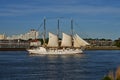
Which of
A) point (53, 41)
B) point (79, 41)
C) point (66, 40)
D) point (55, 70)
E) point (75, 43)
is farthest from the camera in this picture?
point (79, 41)

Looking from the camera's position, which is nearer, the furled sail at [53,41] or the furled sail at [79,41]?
the furled sail at [53,41]

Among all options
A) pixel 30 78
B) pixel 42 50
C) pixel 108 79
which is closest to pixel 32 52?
pixel 42 50

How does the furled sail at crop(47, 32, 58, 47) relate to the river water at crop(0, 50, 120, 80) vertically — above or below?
above

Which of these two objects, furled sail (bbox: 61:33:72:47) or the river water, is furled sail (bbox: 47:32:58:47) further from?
the river water

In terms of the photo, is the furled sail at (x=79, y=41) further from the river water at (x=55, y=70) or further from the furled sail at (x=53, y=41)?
the river water at (x=55, y=70)

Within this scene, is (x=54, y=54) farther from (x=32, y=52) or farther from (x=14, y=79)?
(x=14, y=79)

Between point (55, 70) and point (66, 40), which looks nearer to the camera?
point (55, 70)

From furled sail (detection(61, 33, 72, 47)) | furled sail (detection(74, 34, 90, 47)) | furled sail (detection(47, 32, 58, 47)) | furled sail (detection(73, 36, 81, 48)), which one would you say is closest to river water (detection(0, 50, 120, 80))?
furled sail (detection(47, 32, 58, 47))

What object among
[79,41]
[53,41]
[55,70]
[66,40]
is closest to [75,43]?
[79,41]

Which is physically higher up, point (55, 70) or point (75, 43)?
point (75, 43)

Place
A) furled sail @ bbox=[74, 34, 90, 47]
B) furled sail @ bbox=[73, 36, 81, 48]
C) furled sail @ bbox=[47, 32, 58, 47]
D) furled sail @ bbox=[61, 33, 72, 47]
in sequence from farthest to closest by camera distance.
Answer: furled sail @ bbox=[74, 34, 90, 47]
furled sail @ bbox=[73, 36, 81, 48]
furled sail @ bbox=[61, 33, 72, 47]
furled sail @ bbox=[47, 32, 58, 47]

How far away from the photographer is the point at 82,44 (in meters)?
138

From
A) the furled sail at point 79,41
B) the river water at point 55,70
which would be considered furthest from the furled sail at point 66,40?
the river water at point 55,70

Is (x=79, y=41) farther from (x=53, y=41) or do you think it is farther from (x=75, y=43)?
(x=53, y=41)
